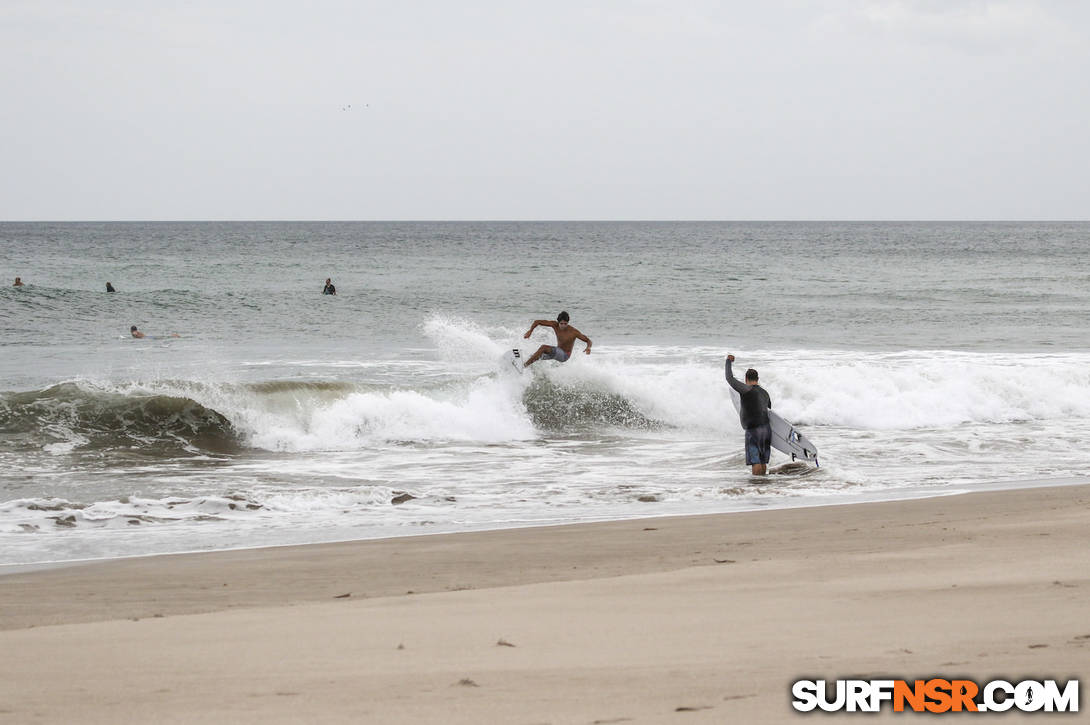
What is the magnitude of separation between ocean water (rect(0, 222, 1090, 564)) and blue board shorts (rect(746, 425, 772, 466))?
0.33 meters

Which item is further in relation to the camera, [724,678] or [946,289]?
[946,289]

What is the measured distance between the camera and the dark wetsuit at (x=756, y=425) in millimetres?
11312

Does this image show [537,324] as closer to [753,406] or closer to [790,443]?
[753,406]

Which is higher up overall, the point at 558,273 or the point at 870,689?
the point at 558,273

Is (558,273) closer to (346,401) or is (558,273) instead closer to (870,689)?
(346,401)

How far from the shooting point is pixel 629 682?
3660 millimetres

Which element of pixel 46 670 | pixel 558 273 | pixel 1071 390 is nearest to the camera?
pixel 46 670

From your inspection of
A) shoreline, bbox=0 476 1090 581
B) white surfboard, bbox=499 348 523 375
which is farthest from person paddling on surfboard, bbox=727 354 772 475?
white surfboard, bbox=499 348 523 375

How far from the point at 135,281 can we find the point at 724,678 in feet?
143

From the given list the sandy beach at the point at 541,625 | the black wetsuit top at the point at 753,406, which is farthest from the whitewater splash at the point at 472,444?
the sandy beach at the point at 541,625

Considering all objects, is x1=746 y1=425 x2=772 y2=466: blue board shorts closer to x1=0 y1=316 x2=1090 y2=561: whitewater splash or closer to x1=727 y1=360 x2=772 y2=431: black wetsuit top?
x1=727 y1=360 x2=772 y2=431: black wetsuit top

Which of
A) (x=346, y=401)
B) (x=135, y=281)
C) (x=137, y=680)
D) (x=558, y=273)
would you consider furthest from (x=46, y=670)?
(x=558, y=273)

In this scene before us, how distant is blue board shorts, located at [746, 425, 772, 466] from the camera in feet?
37.1

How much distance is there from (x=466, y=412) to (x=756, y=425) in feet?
17.2
